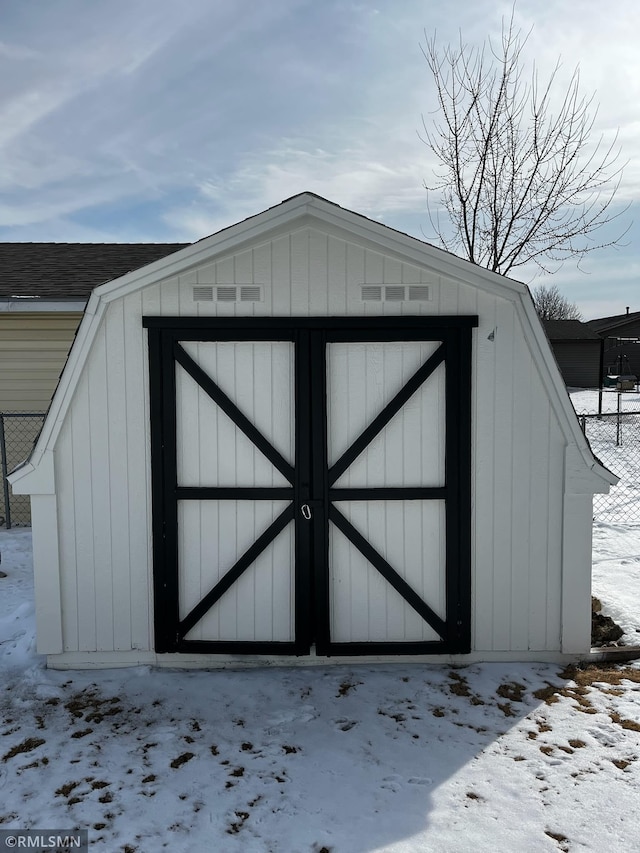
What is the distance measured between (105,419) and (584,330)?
36.6m

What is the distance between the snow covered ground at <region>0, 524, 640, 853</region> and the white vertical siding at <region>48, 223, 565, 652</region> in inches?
15.7

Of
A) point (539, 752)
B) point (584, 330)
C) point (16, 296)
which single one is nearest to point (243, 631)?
point (539, 752)

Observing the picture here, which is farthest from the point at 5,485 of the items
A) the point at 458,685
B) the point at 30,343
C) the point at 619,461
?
the point at 619,461

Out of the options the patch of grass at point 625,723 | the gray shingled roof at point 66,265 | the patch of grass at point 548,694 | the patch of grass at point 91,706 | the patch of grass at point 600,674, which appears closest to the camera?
the patch of grass at point 625,723

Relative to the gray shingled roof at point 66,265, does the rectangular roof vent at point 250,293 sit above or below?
below

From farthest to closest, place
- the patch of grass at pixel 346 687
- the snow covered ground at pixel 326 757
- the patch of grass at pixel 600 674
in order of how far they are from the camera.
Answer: the patch of grass at pixel 600 674, the patch of grass at pixel 346 687, the snow covered ground at pixel 326 757

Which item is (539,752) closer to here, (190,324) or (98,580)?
(98,580)

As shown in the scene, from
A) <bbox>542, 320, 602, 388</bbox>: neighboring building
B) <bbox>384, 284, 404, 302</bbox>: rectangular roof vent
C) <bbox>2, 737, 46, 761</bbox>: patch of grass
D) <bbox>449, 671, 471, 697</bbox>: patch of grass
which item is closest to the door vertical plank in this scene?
<bbox>384, 284, 404, 302</bbox>: rectangular roof vent

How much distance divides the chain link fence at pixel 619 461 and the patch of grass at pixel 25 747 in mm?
4191

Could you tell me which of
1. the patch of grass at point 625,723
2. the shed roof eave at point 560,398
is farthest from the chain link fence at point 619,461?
the patch of grass at point 625,723

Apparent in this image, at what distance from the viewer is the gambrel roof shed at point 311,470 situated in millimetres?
4074

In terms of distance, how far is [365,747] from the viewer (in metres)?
3.31

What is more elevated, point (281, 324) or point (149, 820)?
point (281, 324)

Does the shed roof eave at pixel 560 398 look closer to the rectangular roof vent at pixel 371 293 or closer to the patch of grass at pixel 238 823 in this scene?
the rectangular roof vent at pixel 371 293
